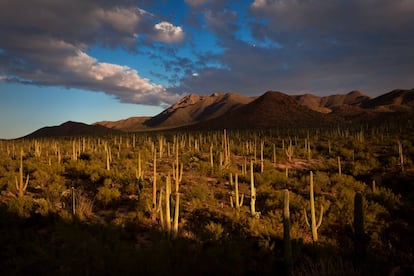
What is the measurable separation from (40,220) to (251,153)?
1674 cm

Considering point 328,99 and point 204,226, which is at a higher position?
point 328,99

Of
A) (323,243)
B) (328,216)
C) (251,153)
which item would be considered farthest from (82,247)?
(251,153)

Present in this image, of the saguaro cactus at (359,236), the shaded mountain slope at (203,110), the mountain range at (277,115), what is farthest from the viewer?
the shaded mountain slope at (203,110)

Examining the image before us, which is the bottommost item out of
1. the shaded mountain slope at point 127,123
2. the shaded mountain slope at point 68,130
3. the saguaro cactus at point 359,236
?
the saguaro cactus at point 359,236

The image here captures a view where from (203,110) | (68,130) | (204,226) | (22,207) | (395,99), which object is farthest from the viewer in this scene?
(203,110)

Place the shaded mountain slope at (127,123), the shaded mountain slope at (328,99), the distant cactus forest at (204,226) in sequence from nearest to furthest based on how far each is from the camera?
the distant cactus forest at (204,226), the shaded mountain slope at (127,123), the shaded mountain slope at (328,99)

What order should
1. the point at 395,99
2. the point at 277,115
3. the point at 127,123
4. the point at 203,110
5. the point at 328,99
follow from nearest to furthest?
1. the point at 277,115
2. the point at 395,99
3. the point at 203,110
4. the point at 127,123
5. the point at 328,99

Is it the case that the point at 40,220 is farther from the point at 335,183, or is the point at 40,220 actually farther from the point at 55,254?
the point at 335,183

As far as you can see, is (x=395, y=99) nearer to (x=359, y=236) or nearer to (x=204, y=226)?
(x=204, y=226)

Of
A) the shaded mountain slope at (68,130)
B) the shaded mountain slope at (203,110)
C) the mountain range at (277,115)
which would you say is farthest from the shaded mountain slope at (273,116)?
the shaded mountain slope at (203,110)

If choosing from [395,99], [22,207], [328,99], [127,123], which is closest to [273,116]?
[395,99]

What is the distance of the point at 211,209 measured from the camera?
10641 mm

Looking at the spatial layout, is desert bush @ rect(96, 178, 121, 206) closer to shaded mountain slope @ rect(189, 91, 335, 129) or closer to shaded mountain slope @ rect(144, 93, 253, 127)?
shaded mountain slope @ rect(189, 91, 335, 129)

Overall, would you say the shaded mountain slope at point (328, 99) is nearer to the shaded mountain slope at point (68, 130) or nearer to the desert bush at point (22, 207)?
the shaded mountain slope at point (68, 130)
